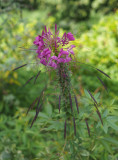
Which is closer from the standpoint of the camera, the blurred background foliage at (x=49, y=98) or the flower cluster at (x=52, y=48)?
the flower cluster at (x=52, y=48)

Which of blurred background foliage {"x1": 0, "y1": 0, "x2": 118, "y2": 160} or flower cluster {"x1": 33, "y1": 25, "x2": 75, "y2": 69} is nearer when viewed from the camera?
flower cluster {"x1": 33, "y1": 25, "x2": 75, "y2": 69}

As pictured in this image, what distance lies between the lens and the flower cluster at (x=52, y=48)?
780 millimetres

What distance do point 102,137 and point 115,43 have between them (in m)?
2.68

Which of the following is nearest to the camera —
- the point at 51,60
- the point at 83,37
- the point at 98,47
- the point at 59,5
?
the point at 51,60

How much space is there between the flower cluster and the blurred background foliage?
110 mm

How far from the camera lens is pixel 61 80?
91cm

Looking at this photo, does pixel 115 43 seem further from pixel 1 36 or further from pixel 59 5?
pixel 59 5

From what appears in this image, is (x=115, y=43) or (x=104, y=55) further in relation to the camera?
(x=115, y=43)

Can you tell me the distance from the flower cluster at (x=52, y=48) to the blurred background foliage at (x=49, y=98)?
110 mm

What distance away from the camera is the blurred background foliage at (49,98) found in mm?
1076

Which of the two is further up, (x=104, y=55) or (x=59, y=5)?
(x=59, y=5)

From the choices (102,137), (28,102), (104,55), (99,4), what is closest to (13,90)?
(28,102)

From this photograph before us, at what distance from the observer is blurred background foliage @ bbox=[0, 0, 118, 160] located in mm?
1076

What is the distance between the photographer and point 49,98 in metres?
2.30
